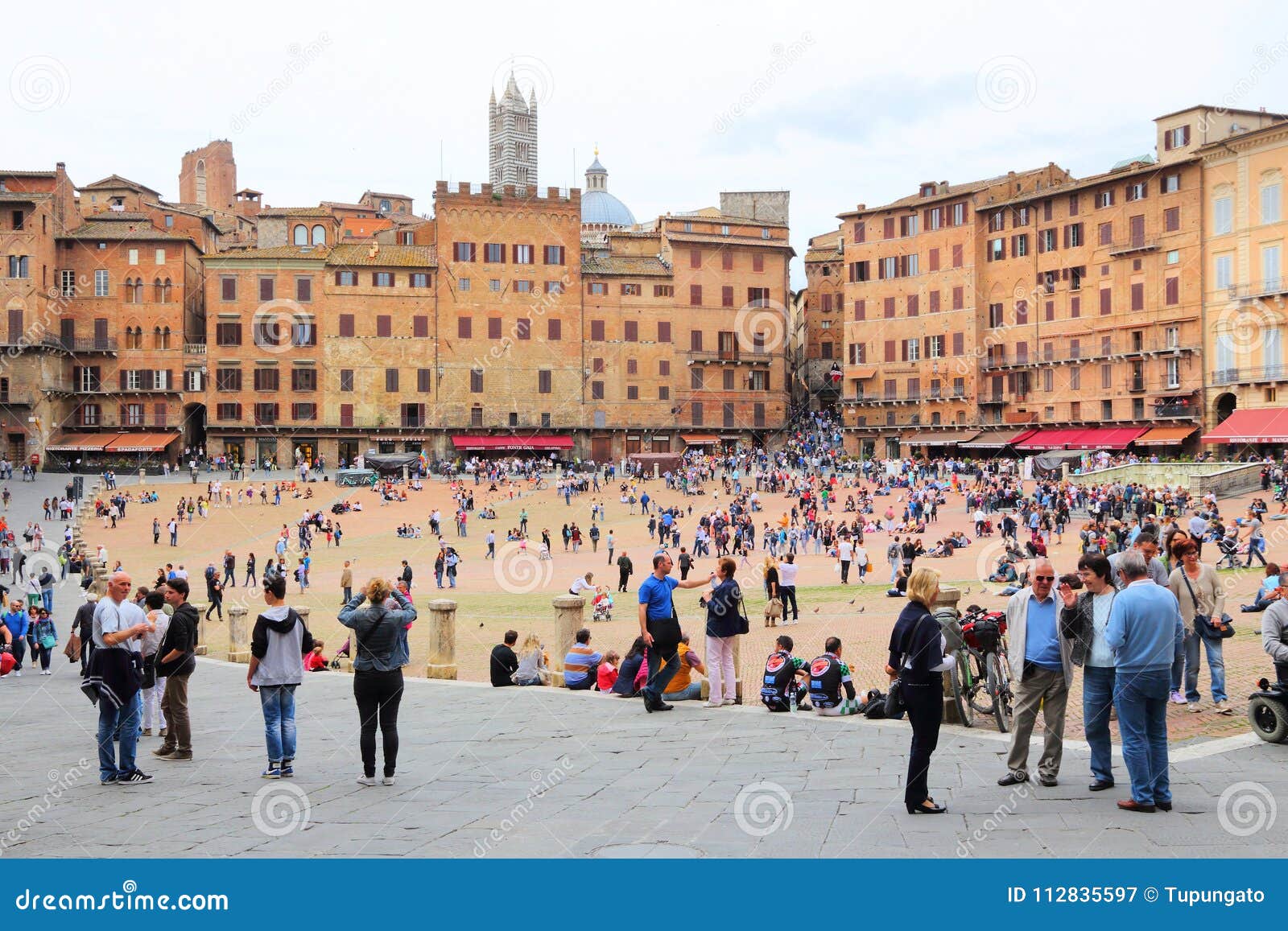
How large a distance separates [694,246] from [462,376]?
1544 centimetres

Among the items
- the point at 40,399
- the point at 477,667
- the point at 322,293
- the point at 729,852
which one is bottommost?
the point at 477,667

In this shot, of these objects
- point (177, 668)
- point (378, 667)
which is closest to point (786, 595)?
point (177, 668)

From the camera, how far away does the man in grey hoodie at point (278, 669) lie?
26.3 ft

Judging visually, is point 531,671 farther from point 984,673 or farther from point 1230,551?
point 1230,551

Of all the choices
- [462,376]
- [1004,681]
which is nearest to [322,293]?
[462,376]

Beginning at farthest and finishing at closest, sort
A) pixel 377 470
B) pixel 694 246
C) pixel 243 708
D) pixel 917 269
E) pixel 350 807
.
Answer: pixel 694 246 < pixel 917 269 < pixel 377 470 < pixel 243 708 < pixel 350 807

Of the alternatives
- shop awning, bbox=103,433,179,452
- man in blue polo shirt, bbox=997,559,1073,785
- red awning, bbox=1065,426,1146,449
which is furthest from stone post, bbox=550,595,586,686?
shop awning, bbox=103,433,179,452

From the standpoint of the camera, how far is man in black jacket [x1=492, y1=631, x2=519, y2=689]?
43.3 ft

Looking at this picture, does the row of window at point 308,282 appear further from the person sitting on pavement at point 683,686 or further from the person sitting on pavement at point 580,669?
the person sitting on pavement at point 683,686

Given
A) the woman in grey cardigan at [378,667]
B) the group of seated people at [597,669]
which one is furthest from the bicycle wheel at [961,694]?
the woman in grey cardigan at [378,667]

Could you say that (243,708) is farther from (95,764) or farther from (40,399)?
(40,399)

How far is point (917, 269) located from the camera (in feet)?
209

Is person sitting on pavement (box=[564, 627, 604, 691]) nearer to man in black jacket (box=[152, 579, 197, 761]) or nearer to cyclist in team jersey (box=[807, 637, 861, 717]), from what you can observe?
cyclist in team jersey (box=[807, 637, 861, 717])

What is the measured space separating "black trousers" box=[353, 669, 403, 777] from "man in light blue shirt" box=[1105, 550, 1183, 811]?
14.7 feet
